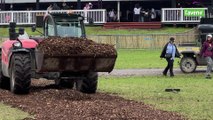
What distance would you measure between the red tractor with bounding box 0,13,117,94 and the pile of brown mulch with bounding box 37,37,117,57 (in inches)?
4.7

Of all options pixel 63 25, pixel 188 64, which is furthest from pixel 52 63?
pixel 188 64

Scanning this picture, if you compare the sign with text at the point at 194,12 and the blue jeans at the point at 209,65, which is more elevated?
the sign with text at the point at 194,12

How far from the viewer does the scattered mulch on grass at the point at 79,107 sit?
11922mm

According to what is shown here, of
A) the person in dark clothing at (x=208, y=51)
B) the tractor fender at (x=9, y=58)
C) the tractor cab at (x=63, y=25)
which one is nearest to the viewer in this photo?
the tractor fender at (x=9, y=58)

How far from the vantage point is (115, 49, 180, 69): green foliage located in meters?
30.9

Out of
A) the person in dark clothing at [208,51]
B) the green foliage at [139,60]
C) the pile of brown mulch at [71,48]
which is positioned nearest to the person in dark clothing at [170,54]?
the person in dark clothing at [208,51]

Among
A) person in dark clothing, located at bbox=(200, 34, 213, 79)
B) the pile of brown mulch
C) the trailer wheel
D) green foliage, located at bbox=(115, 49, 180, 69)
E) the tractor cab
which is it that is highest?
the tractor cab

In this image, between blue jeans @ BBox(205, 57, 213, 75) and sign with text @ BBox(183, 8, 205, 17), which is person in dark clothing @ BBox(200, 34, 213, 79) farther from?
sign with text @ BBox(183, 8, 205, 17)

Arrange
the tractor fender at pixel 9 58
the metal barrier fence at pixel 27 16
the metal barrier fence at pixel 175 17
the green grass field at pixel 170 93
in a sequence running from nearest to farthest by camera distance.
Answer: the green grass field at pixel 170 93 < the tractor fender at pixel 9 58 < the metal barrier fence at pixel 175 17 < the metal barrier fence at pixel 27 16

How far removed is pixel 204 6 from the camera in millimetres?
51656

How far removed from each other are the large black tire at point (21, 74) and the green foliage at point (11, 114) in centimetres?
227

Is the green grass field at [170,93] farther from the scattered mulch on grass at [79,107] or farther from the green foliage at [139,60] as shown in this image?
the green foliage at [139,60]

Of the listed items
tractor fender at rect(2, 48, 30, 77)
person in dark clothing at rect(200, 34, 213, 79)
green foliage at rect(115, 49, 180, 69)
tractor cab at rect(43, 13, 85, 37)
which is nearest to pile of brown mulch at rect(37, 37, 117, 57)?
tractor fender at rect(2, 48, 30, 77)

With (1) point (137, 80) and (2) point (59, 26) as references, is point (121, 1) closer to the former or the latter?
(1) point (137, 80)
